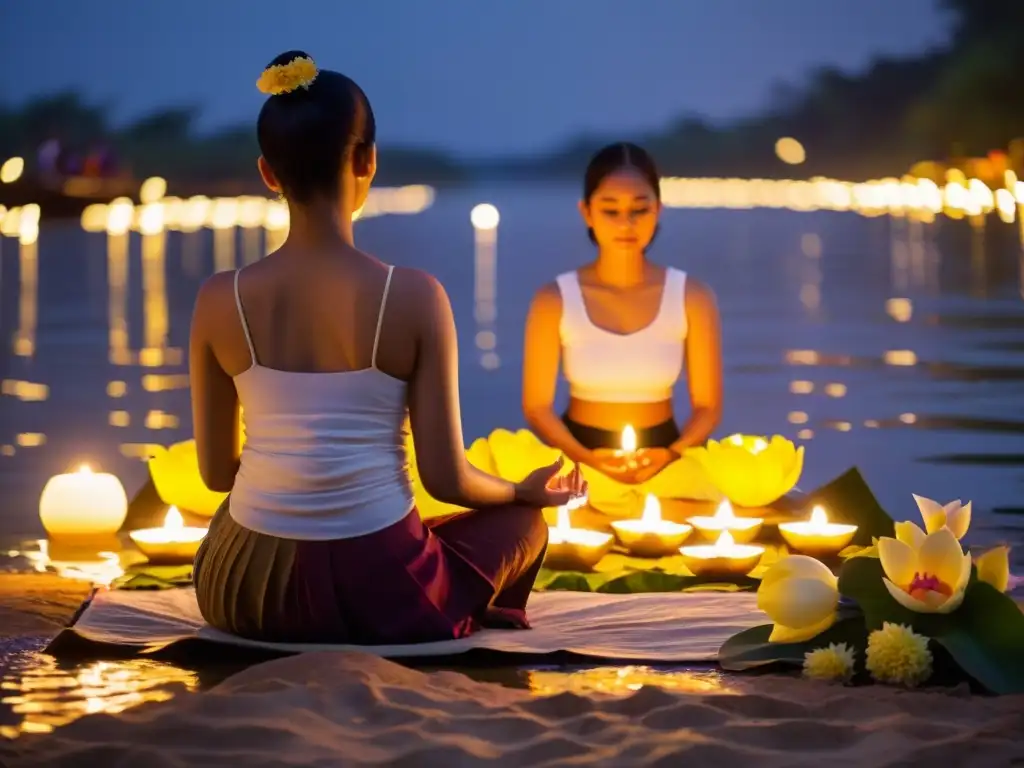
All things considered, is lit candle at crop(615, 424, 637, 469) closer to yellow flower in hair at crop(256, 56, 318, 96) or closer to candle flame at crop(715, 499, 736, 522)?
candle flame at crop(715, 499, 736, 522)

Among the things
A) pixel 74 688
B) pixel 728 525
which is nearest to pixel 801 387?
pixel 728 525

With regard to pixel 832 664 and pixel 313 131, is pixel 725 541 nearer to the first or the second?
pixel 832 664

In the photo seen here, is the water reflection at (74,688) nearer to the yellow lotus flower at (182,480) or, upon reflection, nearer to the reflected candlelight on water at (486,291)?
the yellow lotus flower at (182,480)

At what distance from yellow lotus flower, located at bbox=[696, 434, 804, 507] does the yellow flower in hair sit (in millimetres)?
1585

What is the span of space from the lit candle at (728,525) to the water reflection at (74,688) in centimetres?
136

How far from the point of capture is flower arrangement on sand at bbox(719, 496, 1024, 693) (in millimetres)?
2729

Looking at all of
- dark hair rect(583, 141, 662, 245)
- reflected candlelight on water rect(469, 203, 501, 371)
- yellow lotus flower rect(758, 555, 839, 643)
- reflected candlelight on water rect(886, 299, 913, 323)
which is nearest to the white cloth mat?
yellow lotus flower rect(758, 555, 839, 643)

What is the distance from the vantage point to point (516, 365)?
25.6 ft

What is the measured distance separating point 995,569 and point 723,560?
2.76ft

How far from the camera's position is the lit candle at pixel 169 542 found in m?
3.78

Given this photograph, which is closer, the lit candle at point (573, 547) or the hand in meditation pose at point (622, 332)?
the lit candle at point (573, 547)

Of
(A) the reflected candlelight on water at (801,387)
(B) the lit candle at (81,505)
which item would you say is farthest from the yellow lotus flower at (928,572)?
(A) the reflected candlelight on water at (801,387)

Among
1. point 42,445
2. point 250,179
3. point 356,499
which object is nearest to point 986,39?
point 250,179

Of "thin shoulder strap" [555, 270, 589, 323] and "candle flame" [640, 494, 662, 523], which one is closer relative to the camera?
"candle flame" [640, 494, 662, 523]
